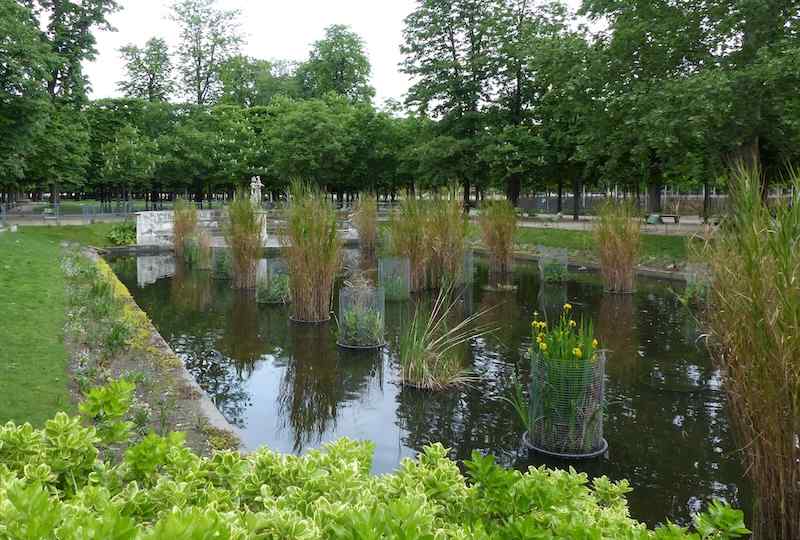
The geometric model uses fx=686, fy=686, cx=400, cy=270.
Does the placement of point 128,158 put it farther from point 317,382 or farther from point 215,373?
point 317,382

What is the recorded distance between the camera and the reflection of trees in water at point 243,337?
834 cm

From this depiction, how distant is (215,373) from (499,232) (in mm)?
8780

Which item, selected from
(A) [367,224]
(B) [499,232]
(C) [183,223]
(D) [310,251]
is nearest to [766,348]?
(D) [310,251]

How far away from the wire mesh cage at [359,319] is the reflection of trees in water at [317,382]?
0.23 metres

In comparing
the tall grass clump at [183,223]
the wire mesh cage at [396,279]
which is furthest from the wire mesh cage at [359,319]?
the tall grass clump at [183,223]

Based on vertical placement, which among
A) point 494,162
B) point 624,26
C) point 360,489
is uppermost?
point 624,26

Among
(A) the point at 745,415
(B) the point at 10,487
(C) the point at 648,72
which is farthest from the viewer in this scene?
(C) the point at 648,72

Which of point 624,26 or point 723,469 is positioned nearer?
point 723,469

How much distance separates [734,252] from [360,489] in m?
2.49

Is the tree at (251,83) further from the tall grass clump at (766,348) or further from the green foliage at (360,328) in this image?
the tall grass clump at (766,348)

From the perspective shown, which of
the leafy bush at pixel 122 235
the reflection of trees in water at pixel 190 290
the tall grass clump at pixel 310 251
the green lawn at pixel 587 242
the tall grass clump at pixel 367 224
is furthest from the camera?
the leafy bush at pixel 122 235

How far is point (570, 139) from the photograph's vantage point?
87.2 feet

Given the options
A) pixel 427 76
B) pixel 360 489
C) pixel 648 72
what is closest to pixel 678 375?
pixel 360 489

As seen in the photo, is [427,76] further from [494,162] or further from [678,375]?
[678,375]
